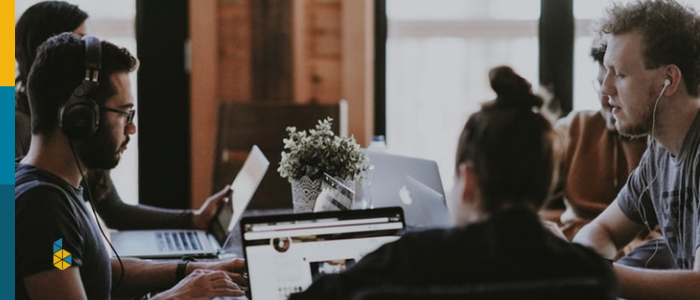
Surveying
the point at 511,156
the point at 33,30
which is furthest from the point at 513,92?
the point at 33,30

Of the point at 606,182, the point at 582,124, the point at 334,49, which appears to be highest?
the point at 334,49

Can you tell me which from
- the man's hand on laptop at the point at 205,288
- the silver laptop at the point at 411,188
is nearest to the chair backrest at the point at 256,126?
the silver laptop at the point at 411,188

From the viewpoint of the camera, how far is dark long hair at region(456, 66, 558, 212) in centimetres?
111

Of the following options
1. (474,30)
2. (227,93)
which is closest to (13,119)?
(227,93)

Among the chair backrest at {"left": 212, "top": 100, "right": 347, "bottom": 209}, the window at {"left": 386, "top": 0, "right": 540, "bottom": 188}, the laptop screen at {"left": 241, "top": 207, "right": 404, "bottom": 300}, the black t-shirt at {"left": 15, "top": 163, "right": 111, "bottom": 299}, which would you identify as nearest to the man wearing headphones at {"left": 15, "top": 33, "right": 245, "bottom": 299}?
the black t-shirt at {"left": 15, "top": 163, "right": 111, "bottom": 299}

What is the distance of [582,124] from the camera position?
321cm

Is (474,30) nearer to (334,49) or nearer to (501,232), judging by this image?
(334,49)

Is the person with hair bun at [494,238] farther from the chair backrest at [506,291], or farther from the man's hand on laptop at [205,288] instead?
the man's hand on laptop at [205,288]

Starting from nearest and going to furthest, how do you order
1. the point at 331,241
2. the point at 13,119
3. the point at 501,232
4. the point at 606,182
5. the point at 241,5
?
the point at 501,232 < the point at 331,241 < the point at 13,119 < the point at 606,182 < the point at 241,5

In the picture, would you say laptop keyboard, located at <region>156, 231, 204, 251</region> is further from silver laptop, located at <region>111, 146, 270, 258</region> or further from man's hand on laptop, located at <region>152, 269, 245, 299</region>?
man's hand on laptop, located at <region>152, 269, 245, 299</region>

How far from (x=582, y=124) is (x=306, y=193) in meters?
1.51

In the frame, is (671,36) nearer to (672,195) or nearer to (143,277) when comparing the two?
(672,195)

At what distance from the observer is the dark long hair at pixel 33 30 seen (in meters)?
2.47

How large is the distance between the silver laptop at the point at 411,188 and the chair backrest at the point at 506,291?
2.18 ft
